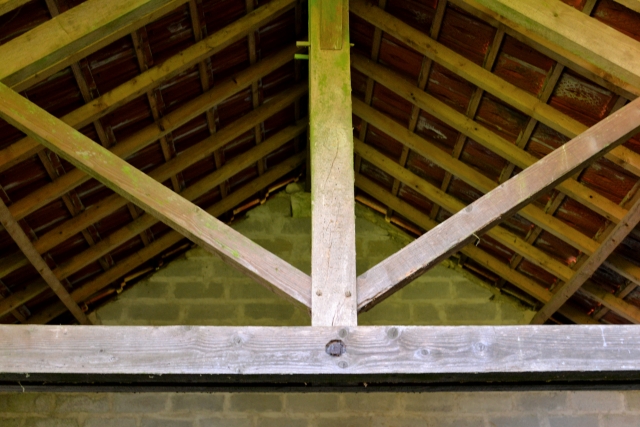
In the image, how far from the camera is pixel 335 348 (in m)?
2.72

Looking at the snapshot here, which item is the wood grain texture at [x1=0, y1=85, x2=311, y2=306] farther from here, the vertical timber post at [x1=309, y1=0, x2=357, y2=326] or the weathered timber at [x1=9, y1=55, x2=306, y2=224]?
the weathered timber at [x1=9, y1=55, x2=306, y2=224]

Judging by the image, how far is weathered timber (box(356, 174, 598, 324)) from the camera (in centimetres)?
578

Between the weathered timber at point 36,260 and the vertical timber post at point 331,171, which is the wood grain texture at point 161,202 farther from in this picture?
the weathered timber at point 36,260

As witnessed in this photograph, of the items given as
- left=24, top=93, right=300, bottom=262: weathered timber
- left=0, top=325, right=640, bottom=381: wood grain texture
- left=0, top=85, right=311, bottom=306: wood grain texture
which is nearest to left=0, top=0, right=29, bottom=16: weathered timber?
left=0, top=85, right=311, bottom=306: wood grain texture

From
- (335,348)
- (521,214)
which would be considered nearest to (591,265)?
(521,214)

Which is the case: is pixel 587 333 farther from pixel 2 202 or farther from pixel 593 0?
pixel 2 202

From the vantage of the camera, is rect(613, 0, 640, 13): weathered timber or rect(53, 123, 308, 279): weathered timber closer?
rect(613, 0, 640, 13): weathered timber

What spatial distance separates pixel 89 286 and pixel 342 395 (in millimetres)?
2158

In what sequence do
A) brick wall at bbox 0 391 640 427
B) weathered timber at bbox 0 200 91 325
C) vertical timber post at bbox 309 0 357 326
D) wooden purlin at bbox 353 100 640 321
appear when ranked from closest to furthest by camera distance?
vertical timber post at bbox 309 0 357 326
weathered timber at bbox 0 200 91 325
wooden purlin at bbox 353 100 640 321
brick wall at bbox 0 391 640 427

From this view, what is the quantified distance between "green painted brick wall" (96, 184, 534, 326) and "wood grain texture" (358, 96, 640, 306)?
2971 millimetres

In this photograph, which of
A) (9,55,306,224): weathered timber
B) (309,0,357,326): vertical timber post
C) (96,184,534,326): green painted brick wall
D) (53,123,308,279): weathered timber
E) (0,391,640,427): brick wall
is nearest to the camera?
(309,0,357,326): vertical timber post

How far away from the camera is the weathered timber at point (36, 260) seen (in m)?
4.42

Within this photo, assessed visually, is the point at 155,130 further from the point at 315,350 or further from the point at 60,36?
the point at 315,350

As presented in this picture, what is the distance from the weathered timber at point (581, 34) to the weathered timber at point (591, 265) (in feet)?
3.99
